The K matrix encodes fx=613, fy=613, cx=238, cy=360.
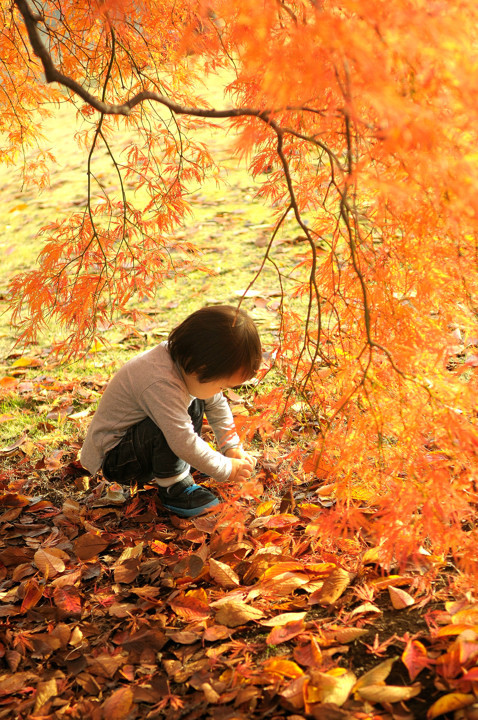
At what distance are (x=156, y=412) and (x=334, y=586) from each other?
0.68m

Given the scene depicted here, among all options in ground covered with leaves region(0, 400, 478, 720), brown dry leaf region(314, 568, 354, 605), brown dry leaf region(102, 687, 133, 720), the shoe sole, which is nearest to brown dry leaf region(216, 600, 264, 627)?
ground covered with leaves region(0, 400, 478, 720)

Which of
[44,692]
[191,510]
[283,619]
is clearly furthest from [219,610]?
[191,510]

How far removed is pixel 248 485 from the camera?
5.33ft

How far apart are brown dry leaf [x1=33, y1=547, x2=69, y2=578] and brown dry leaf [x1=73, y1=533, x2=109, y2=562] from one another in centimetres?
4

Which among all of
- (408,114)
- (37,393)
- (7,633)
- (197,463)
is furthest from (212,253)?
(408,114)

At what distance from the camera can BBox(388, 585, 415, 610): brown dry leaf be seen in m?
1.25

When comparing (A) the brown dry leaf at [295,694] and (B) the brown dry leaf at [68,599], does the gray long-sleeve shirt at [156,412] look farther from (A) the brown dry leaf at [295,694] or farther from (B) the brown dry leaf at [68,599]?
(A) the brown dry leaf at [295,694]

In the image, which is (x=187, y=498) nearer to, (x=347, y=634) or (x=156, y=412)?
(x=156, y=412)

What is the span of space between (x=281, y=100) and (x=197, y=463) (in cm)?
109

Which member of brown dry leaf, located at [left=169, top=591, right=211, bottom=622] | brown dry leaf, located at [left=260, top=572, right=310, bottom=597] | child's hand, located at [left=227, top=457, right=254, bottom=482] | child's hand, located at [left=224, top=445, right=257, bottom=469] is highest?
child's hand, located at [left=224, top=445, right=257, bottom=469]

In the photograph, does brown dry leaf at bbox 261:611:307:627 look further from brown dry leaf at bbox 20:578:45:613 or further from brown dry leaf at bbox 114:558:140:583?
brown dry leaf at bbox 20:578:45:613

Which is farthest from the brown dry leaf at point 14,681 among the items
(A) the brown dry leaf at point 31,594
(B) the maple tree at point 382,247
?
(A) the brown dry leaf at point 31,594

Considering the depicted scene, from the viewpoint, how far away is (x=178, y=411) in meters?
1.73

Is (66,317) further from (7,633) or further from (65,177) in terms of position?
(65,177)
